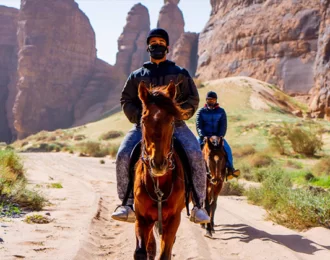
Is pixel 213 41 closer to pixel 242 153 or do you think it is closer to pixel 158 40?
pixel 242 153

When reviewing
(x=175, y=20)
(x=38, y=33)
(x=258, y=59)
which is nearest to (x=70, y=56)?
(x=38, y=33)

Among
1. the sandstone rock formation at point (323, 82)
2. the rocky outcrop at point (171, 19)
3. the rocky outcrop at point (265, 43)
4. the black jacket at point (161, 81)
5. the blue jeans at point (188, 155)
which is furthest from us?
the rocky outcrop at point (171, 19)

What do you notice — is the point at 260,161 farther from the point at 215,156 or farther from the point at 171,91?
the point at 171,91

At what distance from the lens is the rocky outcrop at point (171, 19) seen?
9712 cm

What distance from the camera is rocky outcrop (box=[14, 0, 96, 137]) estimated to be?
7925 cm

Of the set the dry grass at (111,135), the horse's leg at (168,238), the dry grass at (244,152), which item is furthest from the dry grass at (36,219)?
the dry grass at (111,135)

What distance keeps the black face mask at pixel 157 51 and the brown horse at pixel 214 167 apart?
3.68 m

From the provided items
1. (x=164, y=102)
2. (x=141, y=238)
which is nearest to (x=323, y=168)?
(x=141, y=238)

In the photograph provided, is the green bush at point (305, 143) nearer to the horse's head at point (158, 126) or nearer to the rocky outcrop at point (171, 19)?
the horse's head at point (158, 126)

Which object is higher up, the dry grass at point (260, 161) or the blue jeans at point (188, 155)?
the blue jeans at point (188, 155)

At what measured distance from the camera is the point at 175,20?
98.2 metres

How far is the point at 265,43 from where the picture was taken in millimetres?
60031

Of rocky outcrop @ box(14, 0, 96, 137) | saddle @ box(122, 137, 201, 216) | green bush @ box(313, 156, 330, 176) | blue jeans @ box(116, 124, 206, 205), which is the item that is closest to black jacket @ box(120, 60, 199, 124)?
blue jeans @ box(116, 124, 206, 205)

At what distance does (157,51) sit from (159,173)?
7.87 ft
